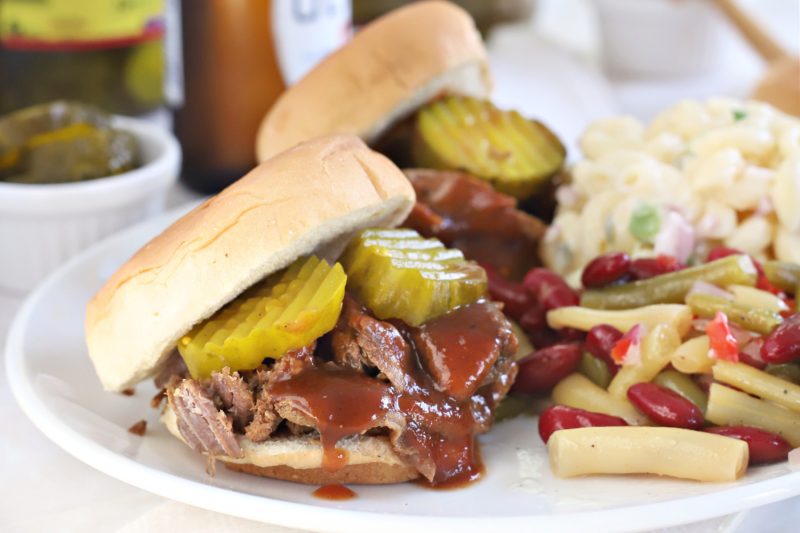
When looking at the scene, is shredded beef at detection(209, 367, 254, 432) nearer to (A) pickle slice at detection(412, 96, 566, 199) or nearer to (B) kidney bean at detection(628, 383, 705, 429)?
(B) kidney bean at detection(628, 383, 705, 429)

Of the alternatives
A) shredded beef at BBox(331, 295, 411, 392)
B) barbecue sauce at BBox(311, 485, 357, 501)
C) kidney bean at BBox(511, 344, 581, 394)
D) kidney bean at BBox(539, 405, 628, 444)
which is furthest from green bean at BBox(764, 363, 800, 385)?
barbecue sauce at BBox(311, 485, 357, 501)

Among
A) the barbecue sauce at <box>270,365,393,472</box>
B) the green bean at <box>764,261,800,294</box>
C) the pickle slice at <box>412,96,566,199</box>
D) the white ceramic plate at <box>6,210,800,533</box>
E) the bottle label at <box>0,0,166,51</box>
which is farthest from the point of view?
the bottle label at <box>0,0,166,51</box>

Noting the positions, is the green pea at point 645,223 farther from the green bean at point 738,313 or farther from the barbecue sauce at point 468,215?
the green bean at point 738,313

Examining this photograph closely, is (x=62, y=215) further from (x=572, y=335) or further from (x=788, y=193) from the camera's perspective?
(x=788, y=193)

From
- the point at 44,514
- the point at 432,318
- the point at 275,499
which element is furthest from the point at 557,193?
the point at 44,514

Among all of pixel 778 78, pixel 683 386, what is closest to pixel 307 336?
pixel 683 386

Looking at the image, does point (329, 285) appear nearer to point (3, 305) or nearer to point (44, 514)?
point (44, 514)
